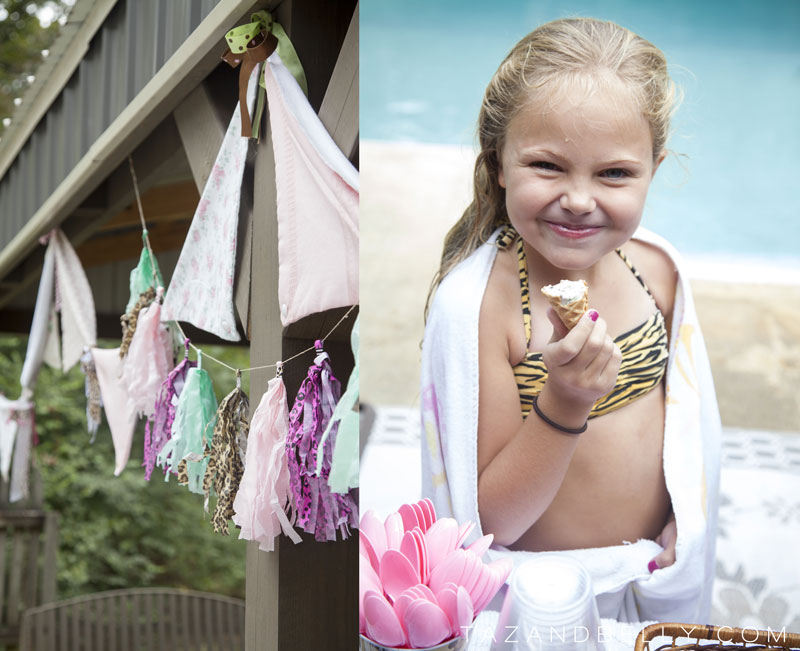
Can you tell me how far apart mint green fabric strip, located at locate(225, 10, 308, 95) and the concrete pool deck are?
0.93ft

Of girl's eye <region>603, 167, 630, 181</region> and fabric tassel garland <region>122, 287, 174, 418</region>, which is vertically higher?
girl's eye <region>603, 167, 630, 181</region>

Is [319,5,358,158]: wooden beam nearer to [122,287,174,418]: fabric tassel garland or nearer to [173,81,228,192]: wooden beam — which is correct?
[173,81,228,192]: wooden beam

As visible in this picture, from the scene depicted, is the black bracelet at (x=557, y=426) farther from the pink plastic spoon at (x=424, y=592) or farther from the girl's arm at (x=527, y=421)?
the pink plastic spoon at (x=424, y=592)

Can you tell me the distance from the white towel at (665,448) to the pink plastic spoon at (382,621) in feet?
0.58

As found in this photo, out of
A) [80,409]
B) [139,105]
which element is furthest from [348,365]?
[80,409]

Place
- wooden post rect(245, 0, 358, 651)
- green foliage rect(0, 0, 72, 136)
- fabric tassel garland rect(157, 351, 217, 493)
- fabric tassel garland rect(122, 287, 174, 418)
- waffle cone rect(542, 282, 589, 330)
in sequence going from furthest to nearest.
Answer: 1. green foliage rect(0, 0, 72, 136)
2. fabric tassel garland rect(122, 287, 174, 418)
3. fabric tassel garland rect(157, 351, 217, 493)
4. wooden post rect(245, 0, 358, 651)
5. waffle cone rect(542, 282, 589, 330)

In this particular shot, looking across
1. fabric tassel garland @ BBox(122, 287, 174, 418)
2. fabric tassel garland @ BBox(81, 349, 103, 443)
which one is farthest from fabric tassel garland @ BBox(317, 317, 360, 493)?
fabric tassel garland @ BBox(81, 349, 103, 443)

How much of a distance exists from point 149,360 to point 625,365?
→ 4.59 ft

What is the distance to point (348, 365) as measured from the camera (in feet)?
5.61

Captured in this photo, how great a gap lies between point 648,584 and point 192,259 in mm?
1234

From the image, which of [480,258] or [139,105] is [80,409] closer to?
[139,105]

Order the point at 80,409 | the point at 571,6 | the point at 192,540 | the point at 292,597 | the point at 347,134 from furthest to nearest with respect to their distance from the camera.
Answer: the point at 192,540 < the point at 80,409 < the point at 292,597 < the point at 347,134 < the point at 571,6

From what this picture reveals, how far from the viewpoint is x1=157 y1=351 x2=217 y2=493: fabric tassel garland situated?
6.22 ft

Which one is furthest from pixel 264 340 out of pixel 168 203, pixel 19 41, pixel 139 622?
pixel 19 41
